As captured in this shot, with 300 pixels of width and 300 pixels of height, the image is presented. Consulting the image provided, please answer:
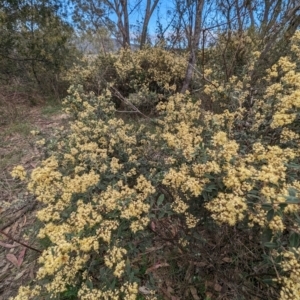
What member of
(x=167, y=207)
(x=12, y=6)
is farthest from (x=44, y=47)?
(x=167, y=207)

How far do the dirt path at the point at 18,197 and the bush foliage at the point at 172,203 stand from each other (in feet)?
1.40

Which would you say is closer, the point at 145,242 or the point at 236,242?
the point at 236,242

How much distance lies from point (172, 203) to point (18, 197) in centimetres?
196

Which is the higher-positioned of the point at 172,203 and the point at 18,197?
the point at 172,203

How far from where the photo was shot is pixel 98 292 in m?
1.40

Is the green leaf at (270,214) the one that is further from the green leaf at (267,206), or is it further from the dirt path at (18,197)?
the dirt path at (18,197)

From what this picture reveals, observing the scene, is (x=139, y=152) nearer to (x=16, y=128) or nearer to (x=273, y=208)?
(x=273, y=208)

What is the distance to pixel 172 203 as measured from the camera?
5.33 feet

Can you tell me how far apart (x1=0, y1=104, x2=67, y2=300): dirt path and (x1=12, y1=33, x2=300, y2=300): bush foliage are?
1.40 feet

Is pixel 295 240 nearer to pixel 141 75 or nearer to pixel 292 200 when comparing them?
pixel 292 200

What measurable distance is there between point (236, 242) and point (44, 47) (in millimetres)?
5890

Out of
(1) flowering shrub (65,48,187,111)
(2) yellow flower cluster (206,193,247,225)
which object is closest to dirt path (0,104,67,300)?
(1) flowering shrub (65,48,187,111)

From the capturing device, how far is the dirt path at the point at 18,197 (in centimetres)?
211

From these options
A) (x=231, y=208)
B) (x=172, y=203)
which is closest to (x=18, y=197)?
(x=172, y=203)
